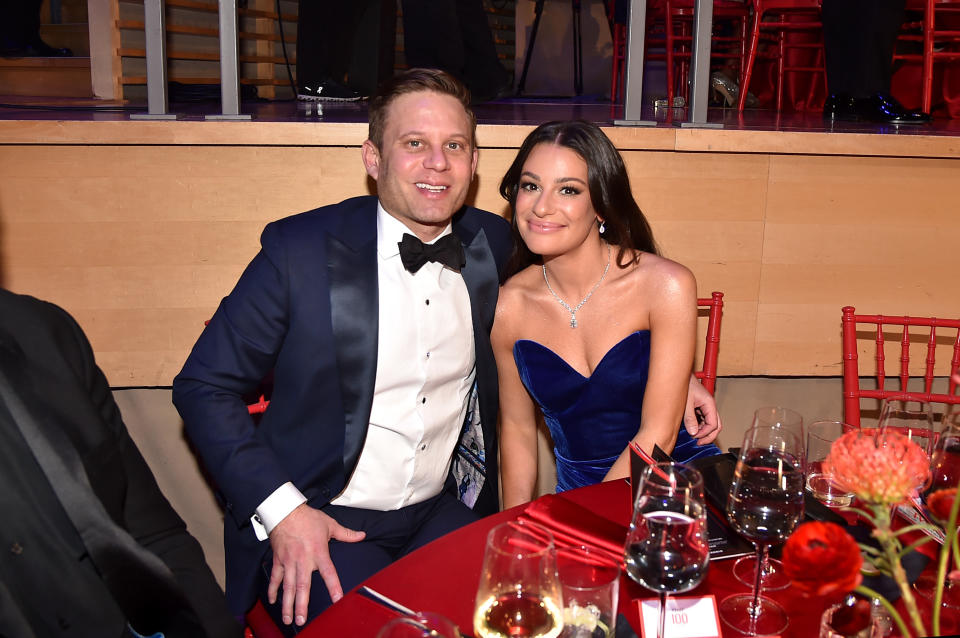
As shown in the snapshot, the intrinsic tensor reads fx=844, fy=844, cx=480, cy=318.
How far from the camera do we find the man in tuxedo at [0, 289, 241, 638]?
46.0 inches

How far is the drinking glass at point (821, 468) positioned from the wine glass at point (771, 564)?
0.64 ft

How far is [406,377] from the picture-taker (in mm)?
2219

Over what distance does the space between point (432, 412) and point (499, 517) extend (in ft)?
2.66

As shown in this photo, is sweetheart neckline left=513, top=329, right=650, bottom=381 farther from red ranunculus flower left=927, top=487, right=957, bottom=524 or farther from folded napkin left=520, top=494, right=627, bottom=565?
red ranunculus flower left=927, top=487, right=957, bottom=524

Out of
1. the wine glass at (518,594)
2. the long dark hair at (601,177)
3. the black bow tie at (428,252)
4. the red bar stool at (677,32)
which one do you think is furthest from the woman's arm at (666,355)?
the red bar stool at (677,32)

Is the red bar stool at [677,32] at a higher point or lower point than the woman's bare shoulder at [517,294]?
higher

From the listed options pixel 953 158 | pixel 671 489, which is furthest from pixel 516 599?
pixel 953 158

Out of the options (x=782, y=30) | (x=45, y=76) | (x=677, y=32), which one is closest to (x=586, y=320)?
(x=782, y=30)

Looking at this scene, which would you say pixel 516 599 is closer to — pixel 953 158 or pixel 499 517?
pixel 499 517

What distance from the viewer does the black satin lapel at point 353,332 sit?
2.10 meters

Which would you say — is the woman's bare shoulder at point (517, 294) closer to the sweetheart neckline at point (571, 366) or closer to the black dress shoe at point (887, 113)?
the sweetheart neckline at point (571, 366)

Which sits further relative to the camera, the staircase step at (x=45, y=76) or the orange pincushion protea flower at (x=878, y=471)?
the staircase step at (x=45, y=76)

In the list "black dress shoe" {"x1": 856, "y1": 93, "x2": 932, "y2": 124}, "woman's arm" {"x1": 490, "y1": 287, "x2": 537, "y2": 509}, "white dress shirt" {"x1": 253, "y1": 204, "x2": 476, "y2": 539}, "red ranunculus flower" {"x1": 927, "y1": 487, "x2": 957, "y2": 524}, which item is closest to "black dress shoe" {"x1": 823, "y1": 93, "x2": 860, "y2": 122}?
"black dress shoe" {"x1": 856, "y1": 93, "x2": 932, "y2": 124}

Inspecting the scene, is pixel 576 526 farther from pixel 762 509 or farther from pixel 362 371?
pixel 362 371
